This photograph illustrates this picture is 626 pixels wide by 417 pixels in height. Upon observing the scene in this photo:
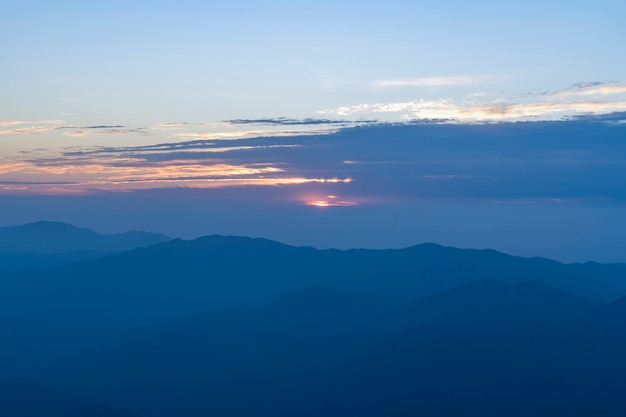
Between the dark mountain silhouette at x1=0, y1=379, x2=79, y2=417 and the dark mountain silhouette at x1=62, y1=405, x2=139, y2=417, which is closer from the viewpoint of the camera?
the dark mountain silhouette at x1=62, y1=405, x2=139, y2=417

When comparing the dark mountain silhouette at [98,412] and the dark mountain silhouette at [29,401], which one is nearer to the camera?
the dark mountain silhouette at [98,412]

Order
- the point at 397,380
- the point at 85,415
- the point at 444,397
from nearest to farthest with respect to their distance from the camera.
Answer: the point at 85,415 < the point at 444,397 < the point at 397,380

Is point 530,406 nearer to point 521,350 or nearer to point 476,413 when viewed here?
point 476,413

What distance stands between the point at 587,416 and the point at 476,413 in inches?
956

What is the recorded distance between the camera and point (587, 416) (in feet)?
527

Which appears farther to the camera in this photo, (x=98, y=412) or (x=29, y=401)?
(x=29, y=401)

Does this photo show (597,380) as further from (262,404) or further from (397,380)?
(262,404)

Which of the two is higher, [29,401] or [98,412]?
[98,412]

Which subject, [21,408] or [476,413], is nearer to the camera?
[476,413]

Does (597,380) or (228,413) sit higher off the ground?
(597,380)

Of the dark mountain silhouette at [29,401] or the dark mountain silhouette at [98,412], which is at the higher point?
the dark mountain silhouette at [98,412]

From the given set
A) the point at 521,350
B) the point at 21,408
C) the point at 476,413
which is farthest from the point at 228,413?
the point at 521,350

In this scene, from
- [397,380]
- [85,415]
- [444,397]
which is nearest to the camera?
[85,415]

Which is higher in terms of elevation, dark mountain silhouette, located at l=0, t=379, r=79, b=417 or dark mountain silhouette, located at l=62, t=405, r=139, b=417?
dark mountain silhouette, located at l=62, t=405, r=139, b=417
